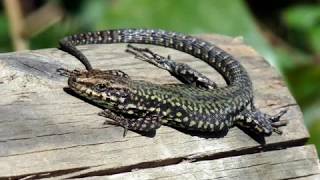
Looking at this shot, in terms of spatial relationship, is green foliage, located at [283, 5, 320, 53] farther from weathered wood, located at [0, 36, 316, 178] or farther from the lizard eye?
the lizard eye

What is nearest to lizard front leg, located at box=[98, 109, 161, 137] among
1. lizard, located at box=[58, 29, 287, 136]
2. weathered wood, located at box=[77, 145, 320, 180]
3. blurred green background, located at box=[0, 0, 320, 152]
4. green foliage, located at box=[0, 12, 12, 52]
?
lizard, located at box=[58, 29, 287, 136]

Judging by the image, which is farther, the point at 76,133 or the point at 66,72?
the point at 66,72

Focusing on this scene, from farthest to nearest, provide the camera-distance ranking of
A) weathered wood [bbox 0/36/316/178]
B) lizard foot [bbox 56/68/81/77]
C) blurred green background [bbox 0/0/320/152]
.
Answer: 1. blurred green background [bbox 0/0/320/152]
2. lizard foot [bbox 56/68/81/77]
3. weathered wood [bbox 0/36/316/178]

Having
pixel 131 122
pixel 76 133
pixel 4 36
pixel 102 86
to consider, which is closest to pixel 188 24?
pixel 4 36

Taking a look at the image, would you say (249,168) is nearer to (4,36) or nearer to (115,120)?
(115,120)

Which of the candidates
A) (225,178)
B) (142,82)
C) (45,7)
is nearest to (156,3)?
(45,7)

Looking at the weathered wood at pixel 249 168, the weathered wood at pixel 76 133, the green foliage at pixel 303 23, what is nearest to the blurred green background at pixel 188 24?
the green foliage at pixel 303 23

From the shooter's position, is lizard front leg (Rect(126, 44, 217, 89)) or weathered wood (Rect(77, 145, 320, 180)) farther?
lizard front leg (Rect(126, 44, 217, 89))
